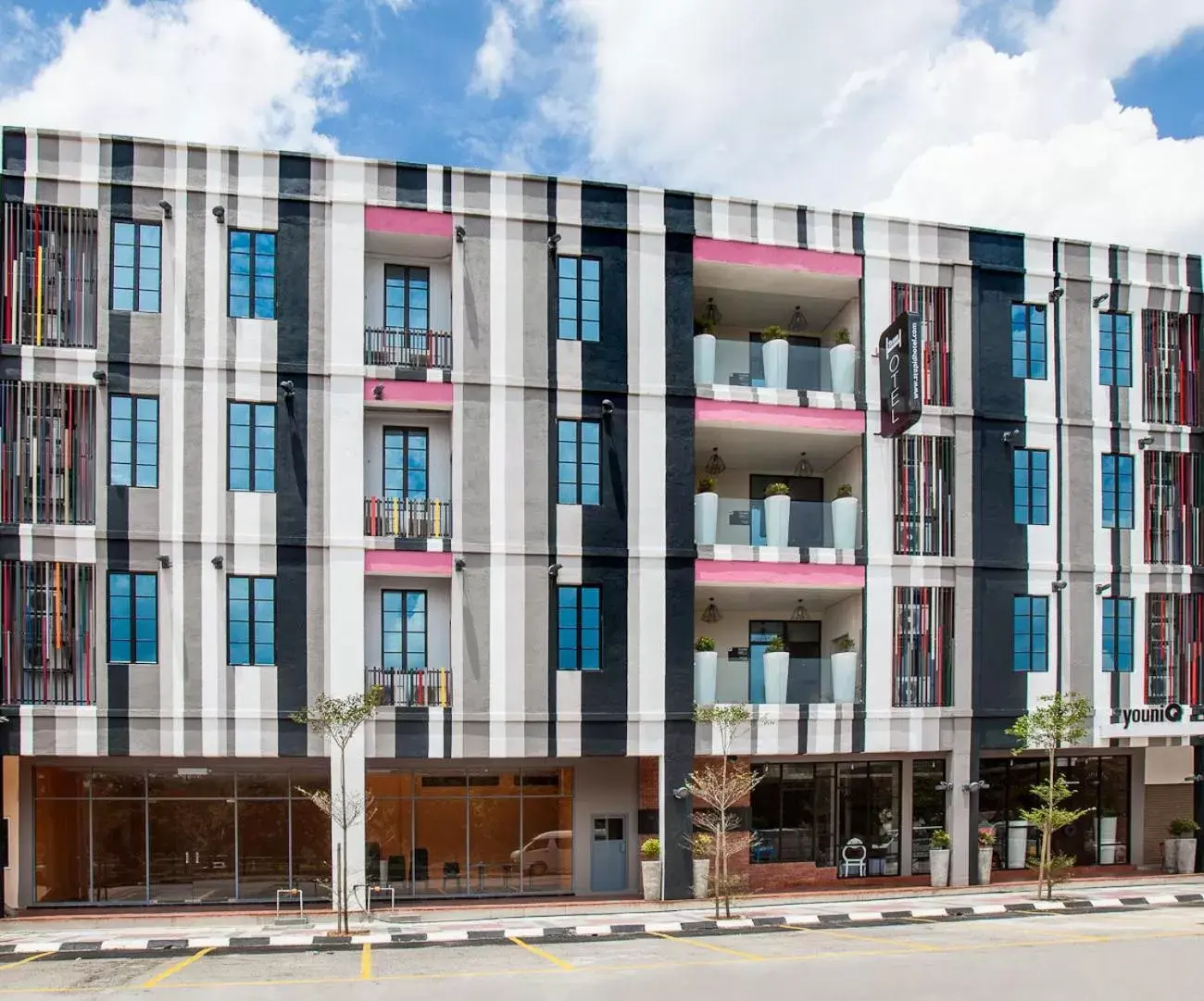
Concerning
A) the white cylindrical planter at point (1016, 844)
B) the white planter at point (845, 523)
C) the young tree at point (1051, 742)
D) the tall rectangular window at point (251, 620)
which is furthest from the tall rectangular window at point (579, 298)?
the white cylindrical planter at point (1016, 844)

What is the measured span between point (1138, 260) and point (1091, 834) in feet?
48.2

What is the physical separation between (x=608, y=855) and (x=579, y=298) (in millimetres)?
12557

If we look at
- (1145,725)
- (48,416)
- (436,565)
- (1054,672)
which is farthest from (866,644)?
(48,416)

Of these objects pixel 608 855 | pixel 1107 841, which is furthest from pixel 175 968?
pixel 1107 841

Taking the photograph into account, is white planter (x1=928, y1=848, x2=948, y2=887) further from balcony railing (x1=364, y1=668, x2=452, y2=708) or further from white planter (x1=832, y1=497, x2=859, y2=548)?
balcony railing (x1=364, y1=668, x2=452, y2=708)

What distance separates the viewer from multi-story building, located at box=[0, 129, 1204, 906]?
25125mm

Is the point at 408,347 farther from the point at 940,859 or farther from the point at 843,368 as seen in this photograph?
the point at 940,859

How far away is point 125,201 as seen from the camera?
25.4 meters

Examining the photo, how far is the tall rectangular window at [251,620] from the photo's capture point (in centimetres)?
2534

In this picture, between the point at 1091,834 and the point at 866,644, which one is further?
the point at 1091,834

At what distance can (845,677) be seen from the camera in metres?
28.0

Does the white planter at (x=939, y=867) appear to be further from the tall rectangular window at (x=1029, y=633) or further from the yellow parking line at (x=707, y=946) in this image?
the yellow parking line at (x=707, y=946)

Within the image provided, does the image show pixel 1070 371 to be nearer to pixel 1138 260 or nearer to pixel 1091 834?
pixel 1138 260

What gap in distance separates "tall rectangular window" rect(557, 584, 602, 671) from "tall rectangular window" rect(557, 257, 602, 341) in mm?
5630
